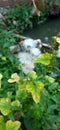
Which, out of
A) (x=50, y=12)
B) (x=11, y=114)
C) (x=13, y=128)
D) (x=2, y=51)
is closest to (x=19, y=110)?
(x=11, y=114)

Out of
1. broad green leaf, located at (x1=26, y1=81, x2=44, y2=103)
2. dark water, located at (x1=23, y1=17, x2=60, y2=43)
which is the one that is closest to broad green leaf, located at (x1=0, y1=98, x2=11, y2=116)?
broad green leaf, located at (x1=26, y1=81, x2=44, y2=103)

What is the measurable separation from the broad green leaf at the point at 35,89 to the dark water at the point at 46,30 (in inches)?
150

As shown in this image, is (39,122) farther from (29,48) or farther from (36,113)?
(29,48)

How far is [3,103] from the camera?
1.51 m

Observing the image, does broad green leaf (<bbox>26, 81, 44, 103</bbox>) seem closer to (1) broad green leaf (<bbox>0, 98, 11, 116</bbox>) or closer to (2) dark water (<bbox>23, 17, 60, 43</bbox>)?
(1) broad green leaf (<bbox>0, 98, 11, 116</bbox>)

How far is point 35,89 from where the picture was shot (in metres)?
1.48

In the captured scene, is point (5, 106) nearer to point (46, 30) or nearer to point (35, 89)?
point (35, 89)

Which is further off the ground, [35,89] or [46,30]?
[35,89]

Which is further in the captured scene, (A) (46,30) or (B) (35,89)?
(A) (46,30)

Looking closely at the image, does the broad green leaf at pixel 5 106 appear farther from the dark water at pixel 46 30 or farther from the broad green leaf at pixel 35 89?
the dark water at pixel 46 30

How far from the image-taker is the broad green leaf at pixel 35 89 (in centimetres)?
146

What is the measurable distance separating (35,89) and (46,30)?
14.5 feet

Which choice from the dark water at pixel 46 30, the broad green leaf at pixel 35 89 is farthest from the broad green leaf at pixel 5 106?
the dark water at pixel 46 30

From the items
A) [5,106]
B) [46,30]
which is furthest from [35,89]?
[46,30]
